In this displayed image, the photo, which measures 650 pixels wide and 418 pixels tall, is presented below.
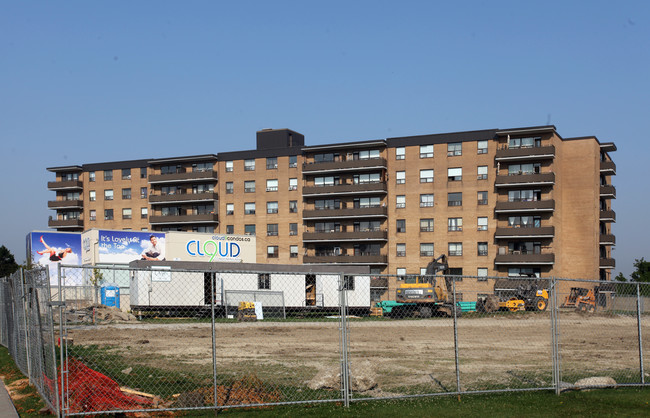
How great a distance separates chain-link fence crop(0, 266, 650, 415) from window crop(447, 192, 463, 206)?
27.6 m

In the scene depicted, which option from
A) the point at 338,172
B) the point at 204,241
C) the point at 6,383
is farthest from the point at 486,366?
the point at 338,172

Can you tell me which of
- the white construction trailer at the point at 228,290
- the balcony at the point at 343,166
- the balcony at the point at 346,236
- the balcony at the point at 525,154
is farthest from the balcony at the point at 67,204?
the balcony at the point at 525,154

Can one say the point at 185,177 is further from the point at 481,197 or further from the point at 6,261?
the point at 6,261

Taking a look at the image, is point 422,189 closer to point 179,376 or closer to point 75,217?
point 75,217

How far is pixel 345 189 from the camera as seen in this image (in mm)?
80000

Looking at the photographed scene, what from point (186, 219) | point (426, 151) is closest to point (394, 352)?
point (426, 151)

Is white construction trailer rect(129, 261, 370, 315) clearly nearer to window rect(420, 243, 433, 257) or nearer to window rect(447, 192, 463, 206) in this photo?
window rect(420, 243, 433, 257)

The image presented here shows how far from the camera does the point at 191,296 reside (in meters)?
45.5

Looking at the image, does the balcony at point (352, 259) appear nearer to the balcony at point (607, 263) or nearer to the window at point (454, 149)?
the window at point (454, 149)

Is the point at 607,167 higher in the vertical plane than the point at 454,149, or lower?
lower

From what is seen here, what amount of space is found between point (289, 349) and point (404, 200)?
181ft

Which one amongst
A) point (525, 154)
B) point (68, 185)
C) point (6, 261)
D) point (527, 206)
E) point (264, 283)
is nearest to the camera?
point (264, 283)

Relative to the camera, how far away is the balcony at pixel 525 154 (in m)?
70.4

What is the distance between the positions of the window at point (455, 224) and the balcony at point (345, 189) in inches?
349
